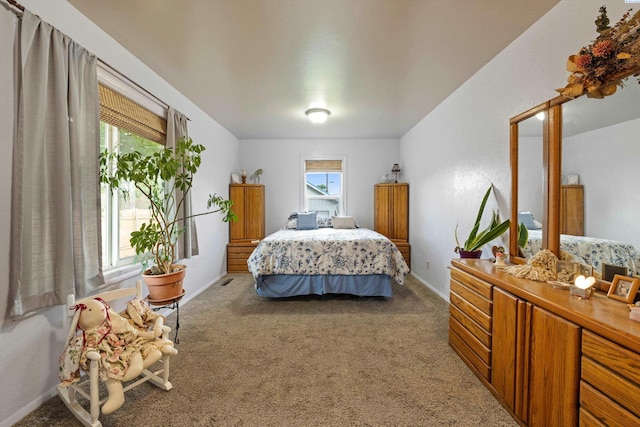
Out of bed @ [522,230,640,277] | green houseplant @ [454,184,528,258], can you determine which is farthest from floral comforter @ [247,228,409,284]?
bed @ [522,230,640,277]

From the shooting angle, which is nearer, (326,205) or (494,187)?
(494,187)

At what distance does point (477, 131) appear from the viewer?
253 centimetres

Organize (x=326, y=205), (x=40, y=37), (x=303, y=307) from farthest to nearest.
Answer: (x=326, y=205)
(x=303, y=307)
(x=40, y=37)

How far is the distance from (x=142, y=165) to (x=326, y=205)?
12.0 ft

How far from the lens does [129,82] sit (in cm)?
217

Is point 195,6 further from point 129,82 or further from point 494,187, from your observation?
point 494,187

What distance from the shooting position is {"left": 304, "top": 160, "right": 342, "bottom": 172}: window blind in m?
5.14

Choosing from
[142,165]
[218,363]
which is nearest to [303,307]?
[218,363]

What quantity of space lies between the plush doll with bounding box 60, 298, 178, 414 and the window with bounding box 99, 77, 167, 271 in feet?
2.88

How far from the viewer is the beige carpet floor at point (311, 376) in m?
1.42

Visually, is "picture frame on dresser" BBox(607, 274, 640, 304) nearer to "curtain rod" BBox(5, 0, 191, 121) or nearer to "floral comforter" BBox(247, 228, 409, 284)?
"floral comforter" BBox(247, 228, 409, 284)

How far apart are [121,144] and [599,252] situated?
3.59 meters

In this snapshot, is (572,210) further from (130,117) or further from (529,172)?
(130,117)

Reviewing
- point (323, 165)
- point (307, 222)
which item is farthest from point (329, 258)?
point (323, 165)
